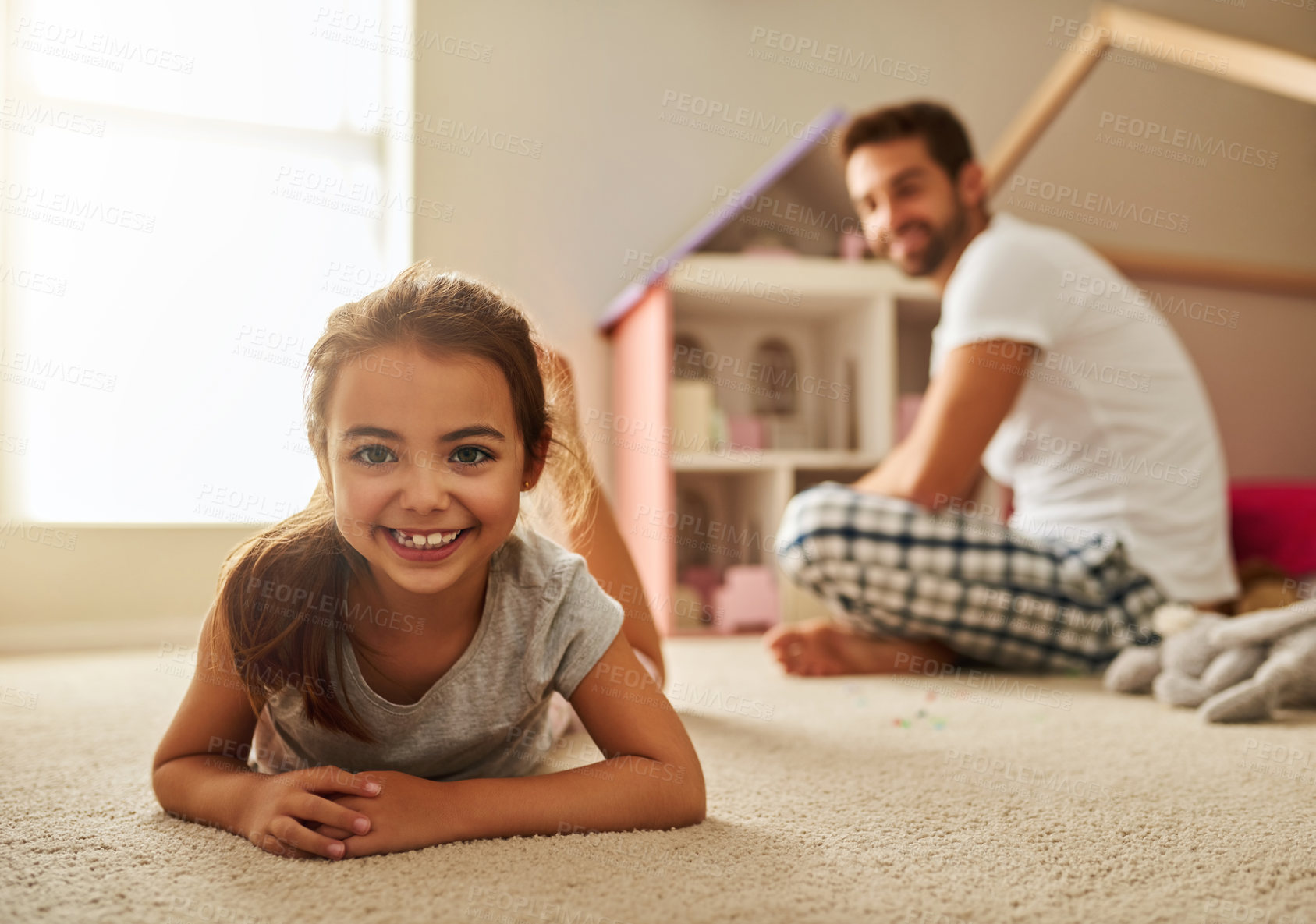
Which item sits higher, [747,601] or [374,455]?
[374,455]

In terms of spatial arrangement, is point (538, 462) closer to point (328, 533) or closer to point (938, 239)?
point (328, 533)

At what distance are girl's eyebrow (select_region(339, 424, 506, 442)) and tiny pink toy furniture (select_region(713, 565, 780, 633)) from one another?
1.25m

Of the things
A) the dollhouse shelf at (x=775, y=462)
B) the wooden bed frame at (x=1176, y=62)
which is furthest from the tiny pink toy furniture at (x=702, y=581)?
the wooden bed frame at (x=1176, y=62)

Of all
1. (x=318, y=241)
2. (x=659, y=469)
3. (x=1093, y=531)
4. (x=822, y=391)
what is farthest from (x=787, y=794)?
(x=318, y=241)

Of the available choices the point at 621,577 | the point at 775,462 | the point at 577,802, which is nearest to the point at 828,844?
the point at 577,802

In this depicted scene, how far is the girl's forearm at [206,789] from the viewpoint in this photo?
61cm

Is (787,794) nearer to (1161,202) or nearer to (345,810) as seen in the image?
(345,810)

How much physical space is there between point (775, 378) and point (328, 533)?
1.54 metres

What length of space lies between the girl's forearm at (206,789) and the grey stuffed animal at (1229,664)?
0.92 m

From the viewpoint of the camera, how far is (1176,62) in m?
2.19

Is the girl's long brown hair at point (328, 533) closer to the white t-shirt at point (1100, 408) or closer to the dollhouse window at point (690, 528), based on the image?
the white t-shirt at point (1100, 408)

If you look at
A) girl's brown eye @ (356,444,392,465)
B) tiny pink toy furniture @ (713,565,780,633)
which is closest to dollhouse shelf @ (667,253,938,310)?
tiny pink toy furniture @ (713,565,780,633)

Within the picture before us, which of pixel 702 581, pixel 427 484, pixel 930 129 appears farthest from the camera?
pixel 702 581

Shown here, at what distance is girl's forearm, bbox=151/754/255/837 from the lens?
24.0 inches
